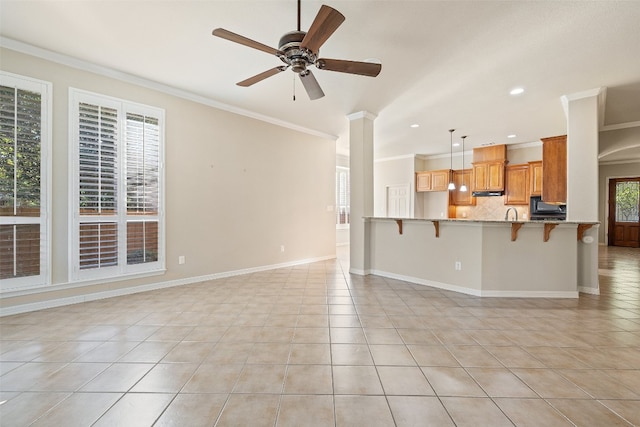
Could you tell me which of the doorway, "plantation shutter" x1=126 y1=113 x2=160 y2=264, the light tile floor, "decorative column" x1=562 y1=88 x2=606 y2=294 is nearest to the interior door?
the doorway

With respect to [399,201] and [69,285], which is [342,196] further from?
[69,285]

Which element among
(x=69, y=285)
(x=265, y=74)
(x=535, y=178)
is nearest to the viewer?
(x=265, y=74)

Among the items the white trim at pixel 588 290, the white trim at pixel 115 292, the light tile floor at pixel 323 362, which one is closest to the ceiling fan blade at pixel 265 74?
the light tile floor at pixel 323 362

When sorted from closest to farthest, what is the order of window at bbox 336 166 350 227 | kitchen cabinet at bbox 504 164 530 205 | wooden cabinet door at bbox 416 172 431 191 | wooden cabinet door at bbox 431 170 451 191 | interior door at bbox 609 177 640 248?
kitchen cabinet at bbox 504 164 530 205 → wooden cabinet door at bbox 431 170 451 191 → wooden cabinet door at bbox 416 172 431 191 → window at bbox 336 166 350 227 → interior door at bbox 609 177 640 248

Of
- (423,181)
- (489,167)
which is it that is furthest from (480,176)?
(423,181)

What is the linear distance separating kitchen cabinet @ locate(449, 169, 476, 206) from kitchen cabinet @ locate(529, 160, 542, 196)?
4.65 feet

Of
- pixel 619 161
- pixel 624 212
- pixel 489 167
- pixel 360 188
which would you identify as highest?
pixel 619 161

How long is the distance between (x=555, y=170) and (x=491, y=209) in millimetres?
2984

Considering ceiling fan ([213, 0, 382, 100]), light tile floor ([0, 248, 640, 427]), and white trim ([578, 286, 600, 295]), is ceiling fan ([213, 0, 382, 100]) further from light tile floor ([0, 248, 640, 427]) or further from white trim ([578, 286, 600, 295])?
white trim ([578, 286, 600, 295])

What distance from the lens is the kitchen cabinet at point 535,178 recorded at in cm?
650

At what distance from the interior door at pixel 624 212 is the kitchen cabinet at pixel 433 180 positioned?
223 inches

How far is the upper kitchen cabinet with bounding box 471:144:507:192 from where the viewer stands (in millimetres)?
7137

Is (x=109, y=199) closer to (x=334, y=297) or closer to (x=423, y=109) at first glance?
(x=334, y=297)

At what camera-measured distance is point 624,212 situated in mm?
8812
